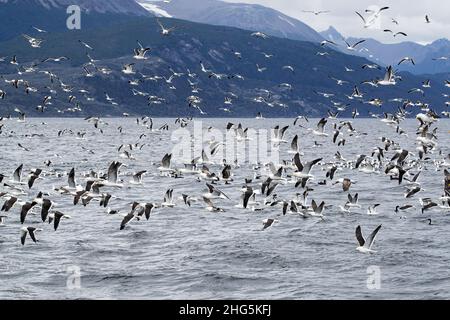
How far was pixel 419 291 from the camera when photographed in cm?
2475

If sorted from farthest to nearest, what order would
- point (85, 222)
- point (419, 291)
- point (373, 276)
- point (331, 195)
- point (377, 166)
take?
point (377, 166), point (331, 195), point (85, 222), point (373, 276), point (419, 291)

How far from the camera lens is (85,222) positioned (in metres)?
37.2

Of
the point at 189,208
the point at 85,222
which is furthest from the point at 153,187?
the point at 85,222

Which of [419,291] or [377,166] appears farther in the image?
[377,166]

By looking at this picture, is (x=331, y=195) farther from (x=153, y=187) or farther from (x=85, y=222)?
(x=85, y=222)

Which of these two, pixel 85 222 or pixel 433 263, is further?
pixel 85 222
